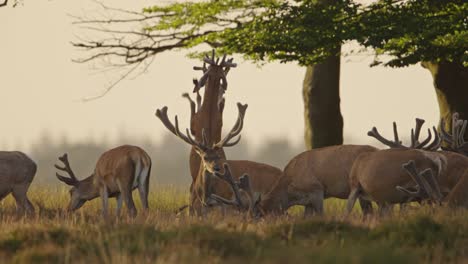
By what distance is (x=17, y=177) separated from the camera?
59.8ft

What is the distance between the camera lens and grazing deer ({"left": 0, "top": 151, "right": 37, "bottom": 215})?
59.4 feet

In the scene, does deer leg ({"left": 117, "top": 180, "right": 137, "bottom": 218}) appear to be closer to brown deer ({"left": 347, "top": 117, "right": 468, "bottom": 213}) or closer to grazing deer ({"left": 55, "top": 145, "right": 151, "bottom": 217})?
grazing deer ({"left": 55, "top": 145, "right": 151, "bottom": 217})

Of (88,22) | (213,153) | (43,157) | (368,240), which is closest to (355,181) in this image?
(213,153)

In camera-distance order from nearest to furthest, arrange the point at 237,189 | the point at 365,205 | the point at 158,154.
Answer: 1. the point at 237,189
2. the point at 365,205
3. the point at 158,154

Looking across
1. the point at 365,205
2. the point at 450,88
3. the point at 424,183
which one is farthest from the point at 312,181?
the point at 450,88

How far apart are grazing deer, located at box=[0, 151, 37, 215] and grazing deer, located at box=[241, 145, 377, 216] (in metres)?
5.10

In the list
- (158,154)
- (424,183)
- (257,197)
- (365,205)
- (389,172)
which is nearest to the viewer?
(424,183)

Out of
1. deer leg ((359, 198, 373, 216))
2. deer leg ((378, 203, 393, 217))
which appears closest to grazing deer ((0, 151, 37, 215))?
deer leg ((359, 198, 373, 216))

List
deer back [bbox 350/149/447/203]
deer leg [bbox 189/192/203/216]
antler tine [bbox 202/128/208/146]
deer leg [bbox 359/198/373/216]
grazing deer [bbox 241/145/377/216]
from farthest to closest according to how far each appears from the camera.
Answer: deer leg [bbox 359/198/373/216]
grazing deer [bbox 241/145/377/216]
deer leg [bbox 189/192/203/216]
deer back [bbox 350/149/447/203]
antler tine [bbox 202/128/208/146]

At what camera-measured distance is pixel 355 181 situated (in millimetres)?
14539

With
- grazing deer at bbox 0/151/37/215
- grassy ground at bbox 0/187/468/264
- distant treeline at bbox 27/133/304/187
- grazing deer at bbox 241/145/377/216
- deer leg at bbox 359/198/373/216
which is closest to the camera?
grassy ground at bbox 0/187/468/264

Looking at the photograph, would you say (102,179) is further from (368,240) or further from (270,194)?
(368,240)

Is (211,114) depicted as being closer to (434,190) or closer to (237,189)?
(237,189)

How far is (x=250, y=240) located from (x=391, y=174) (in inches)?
170
